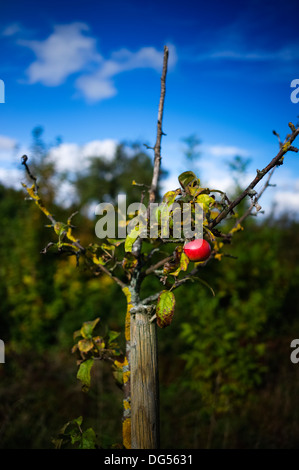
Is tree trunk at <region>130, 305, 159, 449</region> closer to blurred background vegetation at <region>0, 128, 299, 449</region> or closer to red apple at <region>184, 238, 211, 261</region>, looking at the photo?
red apple at <region>184, 238, 211, 261</region>

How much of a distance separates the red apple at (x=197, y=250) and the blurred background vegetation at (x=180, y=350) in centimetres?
145

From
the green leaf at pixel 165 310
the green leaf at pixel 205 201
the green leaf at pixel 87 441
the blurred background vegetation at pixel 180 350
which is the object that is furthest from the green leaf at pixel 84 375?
the blurred background vegetation at pixel 180 350

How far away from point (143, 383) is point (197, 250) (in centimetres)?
47

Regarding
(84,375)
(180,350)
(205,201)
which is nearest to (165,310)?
(205,201)

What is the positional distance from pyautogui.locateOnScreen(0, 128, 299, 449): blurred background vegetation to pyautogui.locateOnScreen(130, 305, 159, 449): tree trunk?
47.1 inches

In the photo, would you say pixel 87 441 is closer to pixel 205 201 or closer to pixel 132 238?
pixel 132 238

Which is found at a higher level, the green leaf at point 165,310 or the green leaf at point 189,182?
the green leaf at point 189,182

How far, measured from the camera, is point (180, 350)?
178 inches

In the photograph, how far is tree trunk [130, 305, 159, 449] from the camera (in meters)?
1.05

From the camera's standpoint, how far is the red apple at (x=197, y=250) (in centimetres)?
96

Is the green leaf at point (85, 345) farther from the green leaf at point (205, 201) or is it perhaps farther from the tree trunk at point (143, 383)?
the green leaf at point (205, 201)

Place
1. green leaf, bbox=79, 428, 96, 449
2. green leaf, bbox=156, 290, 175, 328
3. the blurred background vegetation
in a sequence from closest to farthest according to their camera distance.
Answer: green leaf, bbox=156, 290, 175, 328 < green leaf, bbox=79, 428, 96, 449 < the blurred background vegetation

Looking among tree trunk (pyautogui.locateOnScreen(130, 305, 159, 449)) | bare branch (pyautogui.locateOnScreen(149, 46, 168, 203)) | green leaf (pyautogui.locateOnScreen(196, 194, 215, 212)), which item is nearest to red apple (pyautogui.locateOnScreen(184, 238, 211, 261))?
green leaf (pyautogui.locateOnScreen(196, 194, 215, 212))
